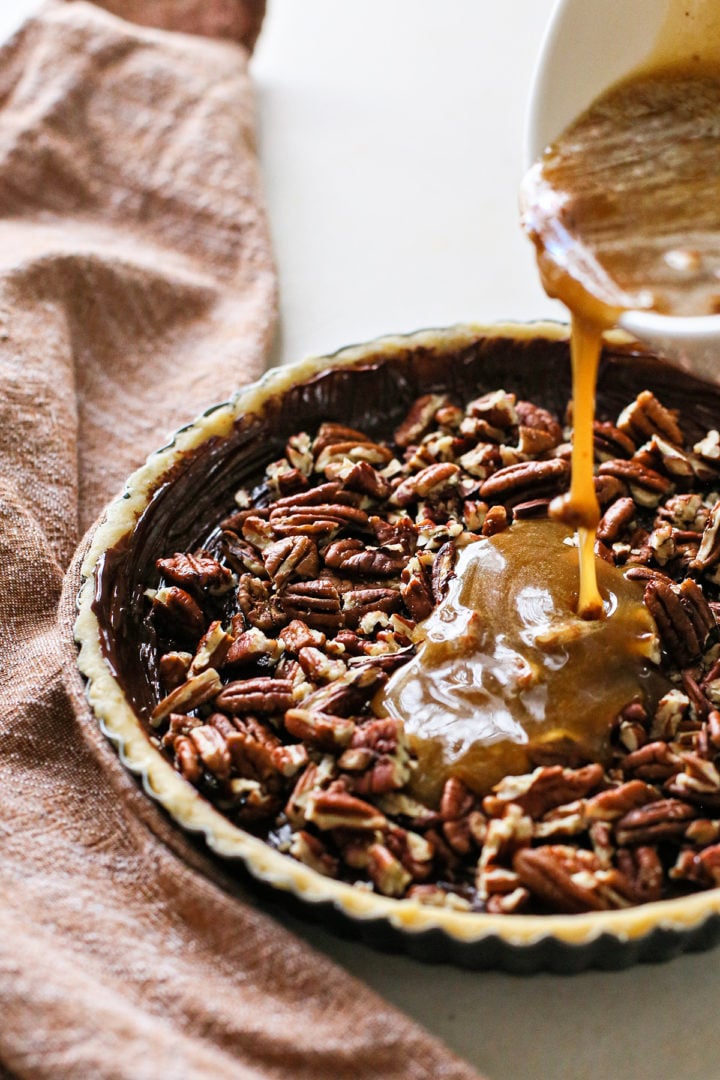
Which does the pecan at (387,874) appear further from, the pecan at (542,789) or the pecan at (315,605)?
the pecan at (315,605)

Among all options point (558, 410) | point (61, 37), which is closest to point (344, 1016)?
point (558, 410)

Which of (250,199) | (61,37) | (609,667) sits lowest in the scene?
(609,667)

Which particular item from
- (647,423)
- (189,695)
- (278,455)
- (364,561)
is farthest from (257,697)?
(647,423)

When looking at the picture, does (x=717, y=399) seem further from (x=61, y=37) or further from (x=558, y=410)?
(x=61, y=37)

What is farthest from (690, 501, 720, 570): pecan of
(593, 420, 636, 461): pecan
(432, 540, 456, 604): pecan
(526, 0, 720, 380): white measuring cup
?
(526, 0, 720, 380): white measuring cup

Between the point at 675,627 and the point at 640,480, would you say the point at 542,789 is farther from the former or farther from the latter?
the point at 640,480

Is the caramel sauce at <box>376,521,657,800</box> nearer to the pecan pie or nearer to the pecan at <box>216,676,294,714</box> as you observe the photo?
the pecan pie

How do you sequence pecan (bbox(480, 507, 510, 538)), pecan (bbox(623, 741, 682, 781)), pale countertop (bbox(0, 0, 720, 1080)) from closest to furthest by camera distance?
pecan (bbox(623, 741, 682, 781))
pecan (bbox(480, 507, 510, 538))
pale countertop (bbox(0, 0, 720, 1080))
